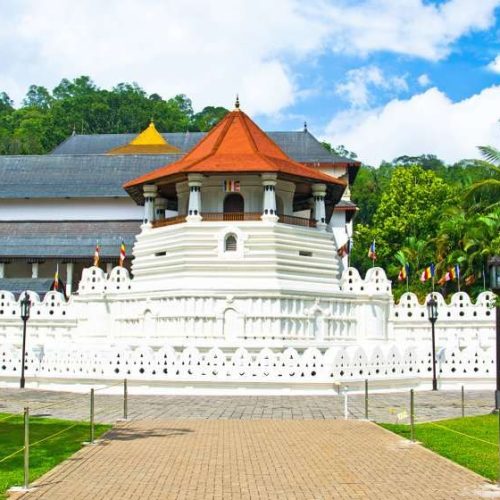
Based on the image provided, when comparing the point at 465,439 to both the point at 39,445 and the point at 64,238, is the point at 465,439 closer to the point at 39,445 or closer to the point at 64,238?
the point at 39,445

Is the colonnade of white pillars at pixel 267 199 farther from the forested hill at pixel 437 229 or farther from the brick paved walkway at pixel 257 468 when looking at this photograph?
the brick paved walkway at pixel 257 468

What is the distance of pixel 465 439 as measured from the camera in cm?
1292

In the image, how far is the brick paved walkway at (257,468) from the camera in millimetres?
8914

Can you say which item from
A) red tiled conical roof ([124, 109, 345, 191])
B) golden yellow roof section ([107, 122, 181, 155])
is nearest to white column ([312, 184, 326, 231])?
red tiled conical roof ([124, 109, 345, 191])

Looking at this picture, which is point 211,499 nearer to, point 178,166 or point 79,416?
point 79,416

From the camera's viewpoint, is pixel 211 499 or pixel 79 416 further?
pixel 79 416

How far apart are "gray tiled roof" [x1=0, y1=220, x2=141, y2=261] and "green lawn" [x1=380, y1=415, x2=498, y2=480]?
27.5 m

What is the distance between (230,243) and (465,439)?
19135mm

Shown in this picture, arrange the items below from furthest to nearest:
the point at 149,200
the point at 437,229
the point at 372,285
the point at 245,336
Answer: the point at 437,229, the point at 149,200, the point at 372,285, the point at 245,336

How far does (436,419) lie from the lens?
16.0m

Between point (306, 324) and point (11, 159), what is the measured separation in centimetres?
3045

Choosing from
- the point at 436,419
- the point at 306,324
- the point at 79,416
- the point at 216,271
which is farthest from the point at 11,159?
the point at 436,419

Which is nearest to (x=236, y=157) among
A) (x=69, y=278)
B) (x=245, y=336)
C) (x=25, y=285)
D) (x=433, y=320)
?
(x=245, y=336)

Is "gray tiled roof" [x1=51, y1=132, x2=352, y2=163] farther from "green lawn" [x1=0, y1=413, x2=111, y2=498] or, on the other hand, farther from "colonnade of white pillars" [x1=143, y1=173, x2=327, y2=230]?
"green lawn" [x1=0, y1=413, x2=111, y2=498]
